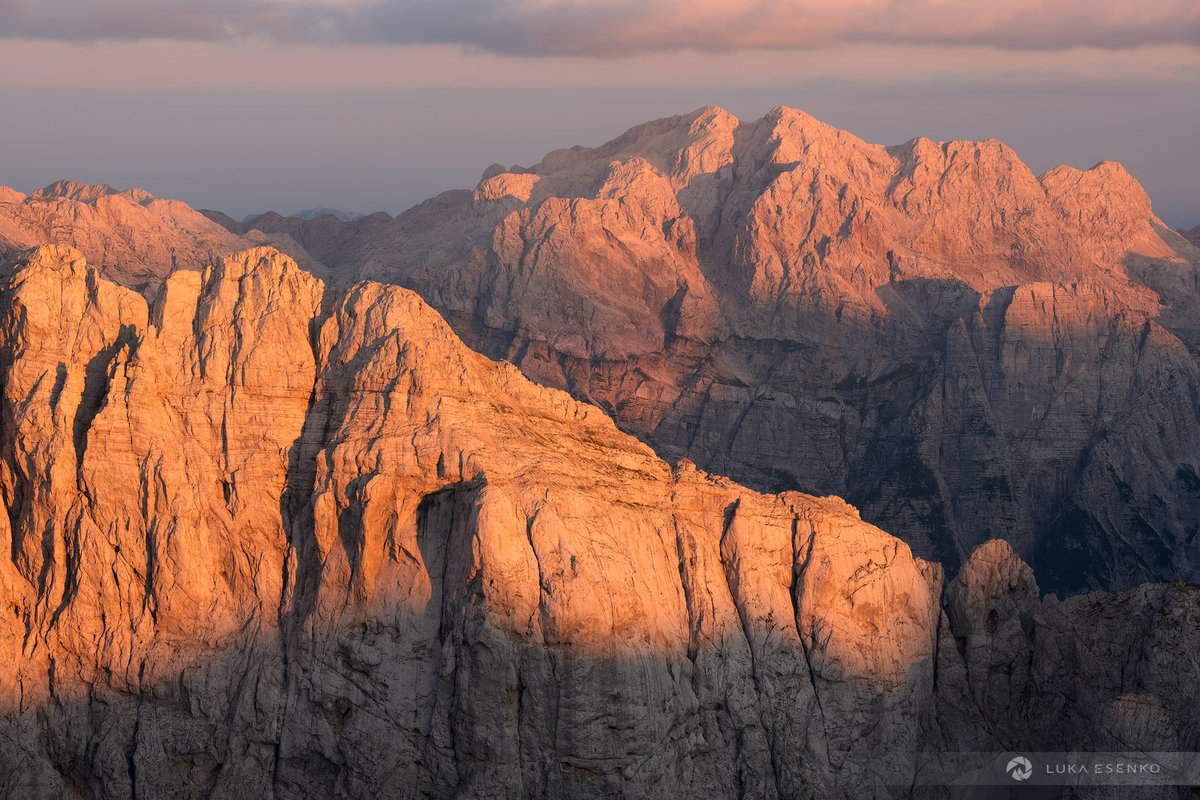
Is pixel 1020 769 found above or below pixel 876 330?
above

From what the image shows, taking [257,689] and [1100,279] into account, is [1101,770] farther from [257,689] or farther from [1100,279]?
[1100,279]

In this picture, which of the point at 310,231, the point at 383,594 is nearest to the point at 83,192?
the point at 310,231

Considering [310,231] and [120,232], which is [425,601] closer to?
→ [120,232]

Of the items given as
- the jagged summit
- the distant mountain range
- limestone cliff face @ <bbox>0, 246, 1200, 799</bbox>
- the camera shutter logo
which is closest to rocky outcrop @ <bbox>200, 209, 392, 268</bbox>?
the jagged summit

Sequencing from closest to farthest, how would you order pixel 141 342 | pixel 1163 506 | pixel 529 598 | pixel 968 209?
pixel 529 598
pixel 141 342
pixel 1163 506
pixel 968 209

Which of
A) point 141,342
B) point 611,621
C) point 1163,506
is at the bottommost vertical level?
point 1163,506

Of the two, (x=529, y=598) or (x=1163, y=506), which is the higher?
(x=529, y=598)

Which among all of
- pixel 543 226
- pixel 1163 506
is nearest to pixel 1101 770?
pixel 1163 506
